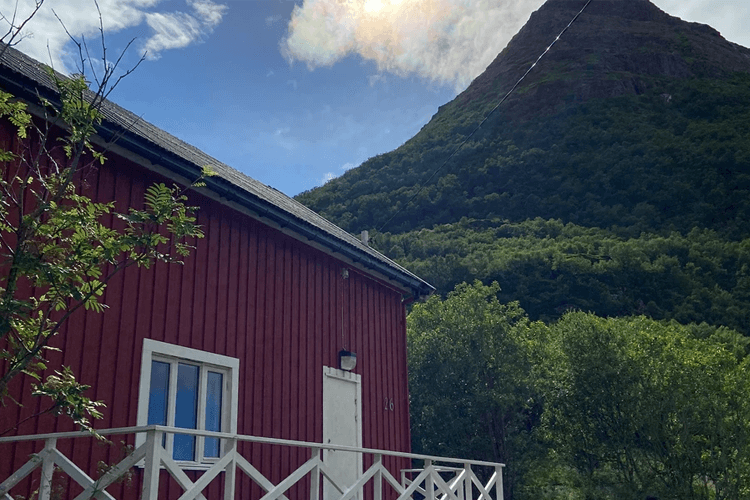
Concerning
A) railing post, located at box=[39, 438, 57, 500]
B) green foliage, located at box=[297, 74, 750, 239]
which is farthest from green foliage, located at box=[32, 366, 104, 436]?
green foliage, located at box=[297, 74, 750, 239]

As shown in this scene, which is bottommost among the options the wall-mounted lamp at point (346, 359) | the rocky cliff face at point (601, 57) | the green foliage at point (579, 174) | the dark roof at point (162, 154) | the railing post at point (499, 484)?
the railing post at point (499, 484)

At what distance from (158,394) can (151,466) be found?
2781mm

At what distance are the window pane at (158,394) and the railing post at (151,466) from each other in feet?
8.53

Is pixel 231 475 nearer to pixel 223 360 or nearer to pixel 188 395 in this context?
pixel 188 395

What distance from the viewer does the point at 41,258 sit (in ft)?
14.4

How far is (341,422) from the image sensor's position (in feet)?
32.4

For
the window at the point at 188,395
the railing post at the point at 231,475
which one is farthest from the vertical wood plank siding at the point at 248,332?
the railing post at the point at 231,475

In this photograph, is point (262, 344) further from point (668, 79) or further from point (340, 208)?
point (668, 79)

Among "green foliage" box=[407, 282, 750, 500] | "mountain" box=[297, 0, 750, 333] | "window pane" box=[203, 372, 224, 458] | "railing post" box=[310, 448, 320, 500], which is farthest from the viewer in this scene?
"mountain" box=[297, 0, 750, 333]

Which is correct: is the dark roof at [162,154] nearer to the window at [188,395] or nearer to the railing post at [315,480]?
the window at [188,395]

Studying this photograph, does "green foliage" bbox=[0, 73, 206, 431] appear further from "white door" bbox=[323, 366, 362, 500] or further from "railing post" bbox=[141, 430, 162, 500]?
"white door" bbox=[323, 366, 362, 500]

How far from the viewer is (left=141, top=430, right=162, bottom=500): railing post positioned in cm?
442

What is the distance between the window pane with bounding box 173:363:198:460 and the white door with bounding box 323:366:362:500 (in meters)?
2.45

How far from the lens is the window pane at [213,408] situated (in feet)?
24.7
